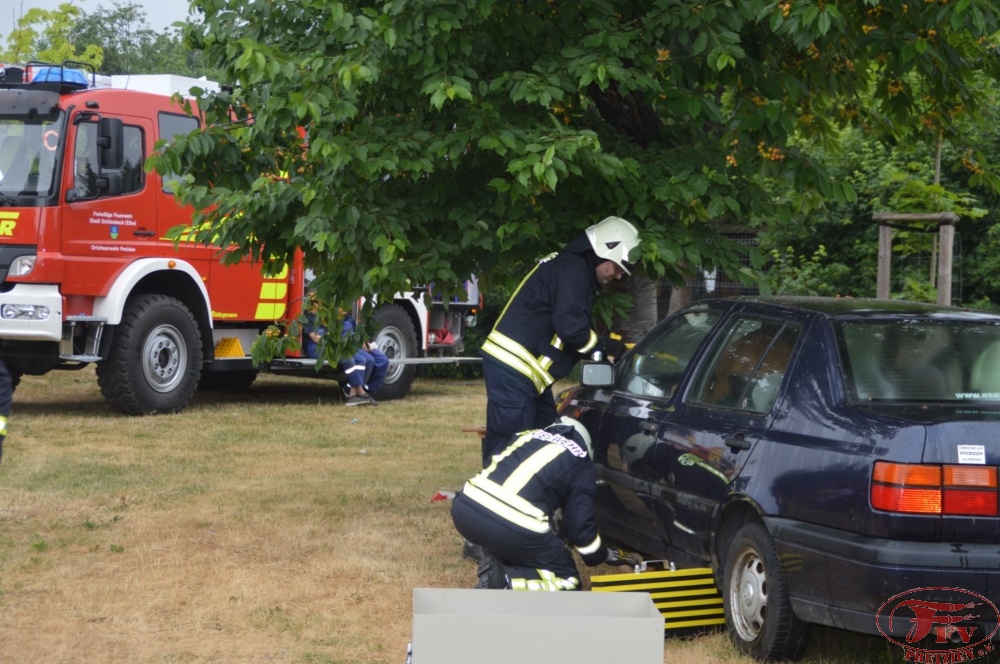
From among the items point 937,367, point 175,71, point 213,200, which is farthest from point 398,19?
point 175,71

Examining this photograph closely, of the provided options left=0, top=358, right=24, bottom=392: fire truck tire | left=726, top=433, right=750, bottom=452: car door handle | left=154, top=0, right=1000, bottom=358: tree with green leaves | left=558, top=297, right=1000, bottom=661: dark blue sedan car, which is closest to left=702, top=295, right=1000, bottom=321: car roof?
left=558, top=297, right=1000, bottom=661: dark blue sedan car

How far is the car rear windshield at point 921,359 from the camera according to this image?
197 inches

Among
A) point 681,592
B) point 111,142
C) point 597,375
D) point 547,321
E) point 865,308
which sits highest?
point 111,142

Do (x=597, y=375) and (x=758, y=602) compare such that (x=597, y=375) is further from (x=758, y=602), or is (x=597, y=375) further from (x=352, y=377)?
(x=352, y=377)

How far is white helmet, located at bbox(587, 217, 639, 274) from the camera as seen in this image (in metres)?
6.38

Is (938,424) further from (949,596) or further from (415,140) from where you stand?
(415,140)

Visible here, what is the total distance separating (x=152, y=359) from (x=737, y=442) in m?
8.76

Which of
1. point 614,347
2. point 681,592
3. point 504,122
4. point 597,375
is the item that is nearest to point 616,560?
point 681,592

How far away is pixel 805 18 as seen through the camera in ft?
19.2

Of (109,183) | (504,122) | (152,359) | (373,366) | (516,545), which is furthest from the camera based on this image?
(373,366)

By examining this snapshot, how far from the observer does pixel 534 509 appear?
4.96 m

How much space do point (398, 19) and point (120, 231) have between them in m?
6.81

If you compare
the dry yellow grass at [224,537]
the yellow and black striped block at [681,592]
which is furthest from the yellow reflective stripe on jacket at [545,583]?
the dry yellow grass at [224,537]

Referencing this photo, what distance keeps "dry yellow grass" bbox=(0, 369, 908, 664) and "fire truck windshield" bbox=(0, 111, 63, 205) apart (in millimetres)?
2236
